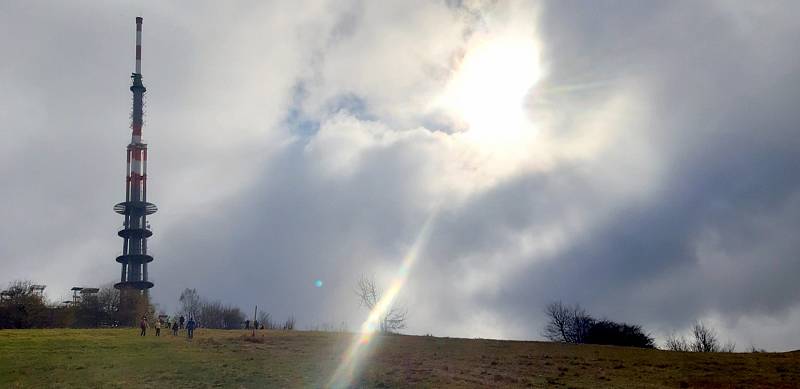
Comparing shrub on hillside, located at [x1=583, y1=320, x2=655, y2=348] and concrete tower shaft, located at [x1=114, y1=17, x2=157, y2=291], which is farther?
concrete tower shaft, located at [x1=114, y1=17, x2=157, y2=291]

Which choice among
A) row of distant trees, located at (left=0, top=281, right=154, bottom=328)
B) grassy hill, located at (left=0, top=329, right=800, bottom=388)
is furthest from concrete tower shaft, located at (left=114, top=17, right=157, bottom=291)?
grassy hill, located at (left=0, top=329, right=800, bottom=388)

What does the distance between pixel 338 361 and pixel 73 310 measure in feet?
230

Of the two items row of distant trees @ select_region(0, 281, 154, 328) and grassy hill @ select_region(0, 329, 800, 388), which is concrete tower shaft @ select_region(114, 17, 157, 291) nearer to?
row of distant trees @ select_region(0, 281, 154, 328)

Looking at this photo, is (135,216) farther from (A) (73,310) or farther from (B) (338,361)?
(B) (338,361)

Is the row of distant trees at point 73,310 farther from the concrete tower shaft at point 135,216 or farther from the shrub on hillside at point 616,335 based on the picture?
the shrub on hillside at point 616,335

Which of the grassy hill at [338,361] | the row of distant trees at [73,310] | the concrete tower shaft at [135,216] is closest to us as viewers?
the grassy hill at [338,361]

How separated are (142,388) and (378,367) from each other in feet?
47.4

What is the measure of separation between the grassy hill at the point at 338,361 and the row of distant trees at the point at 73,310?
30.8 metres

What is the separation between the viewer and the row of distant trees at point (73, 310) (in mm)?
87062

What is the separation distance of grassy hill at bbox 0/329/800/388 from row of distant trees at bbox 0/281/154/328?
1211 inches

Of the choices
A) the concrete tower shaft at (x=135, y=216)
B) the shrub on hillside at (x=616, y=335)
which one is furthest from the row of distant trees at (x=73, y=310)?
the shrub on hillside at (x=616, y=335)

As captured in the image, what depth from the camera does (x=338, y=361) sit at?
4622 centimetres

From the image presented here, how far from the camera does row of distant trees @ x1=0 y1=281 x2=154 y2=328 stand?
87062 mm

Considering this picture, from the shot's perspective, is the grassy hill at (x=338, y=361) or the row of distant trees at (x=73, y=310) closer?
the grassy hill at (x=338, y=361)
